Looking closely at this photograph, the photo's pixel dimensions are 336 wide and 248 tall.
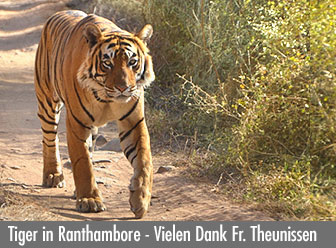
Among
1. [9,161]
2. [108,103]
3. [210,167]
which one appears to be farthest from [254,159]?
[9,161]

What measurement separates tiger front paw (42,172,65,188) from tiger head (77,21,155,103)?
134 centimetres

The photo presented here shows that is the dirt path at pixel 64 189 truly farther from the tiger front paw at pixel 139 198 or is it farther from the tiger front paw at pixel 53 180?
the tiger front paw at pixel 139 198

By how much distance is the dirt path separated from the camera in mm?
5098

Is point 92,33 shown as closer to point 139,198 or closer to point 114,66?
point 114,66

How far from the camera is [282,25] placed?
5809 millimetres

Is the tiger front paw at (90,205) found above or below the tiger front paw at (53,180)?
above

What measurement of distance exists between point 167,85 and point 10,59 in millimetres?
4796

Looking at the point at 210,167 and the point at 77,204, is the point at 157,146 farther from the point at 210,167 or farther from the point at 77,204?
the point at 77,204

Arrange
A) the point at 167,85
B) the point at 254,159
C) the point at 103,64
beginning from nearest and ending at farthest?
1. the point at 103,64
2. the point at 254,159
3. the point at 167,85

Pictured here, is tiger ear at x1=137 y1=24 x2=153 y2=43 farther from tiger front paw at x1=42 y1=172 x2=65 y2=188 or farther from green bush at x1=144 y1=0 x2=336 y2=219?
Result: tiger front paw at x1=42 y1=172 x2=65 y2=188

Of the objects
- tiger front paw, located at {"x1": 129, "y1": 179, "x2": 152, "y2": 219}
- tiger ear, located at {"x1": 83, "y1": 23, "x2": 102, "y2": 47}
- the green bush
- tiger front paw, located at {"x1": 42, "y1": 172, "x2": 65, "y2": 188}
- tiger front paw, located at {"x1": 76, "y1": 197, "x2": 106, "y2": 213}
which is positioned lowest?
tiger front paw, located at {"x1": 42, "y1": 172, "x2": 65, "y2": 188}

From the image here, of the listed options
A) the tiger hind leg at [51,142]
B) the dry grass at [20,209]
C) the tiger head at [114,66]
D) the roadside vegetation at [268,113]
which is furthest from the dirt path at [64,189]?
the tiger head at [114,66]

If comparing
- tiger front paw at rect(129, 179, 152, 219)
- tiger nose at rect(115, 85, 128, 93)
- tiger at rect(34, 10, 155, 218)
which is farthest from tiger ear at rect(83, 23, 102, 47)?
tiger front paw at rect(129, 179, 152, 219)

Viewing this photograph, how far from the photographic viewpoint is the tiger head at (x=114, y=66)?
16.0ft
